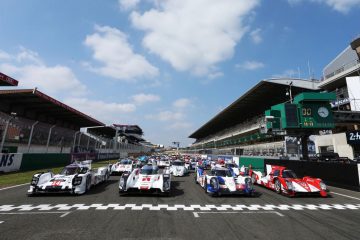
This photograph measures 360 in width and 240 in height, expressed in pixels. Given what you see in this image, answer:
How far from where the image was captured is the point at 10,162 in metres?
19.6

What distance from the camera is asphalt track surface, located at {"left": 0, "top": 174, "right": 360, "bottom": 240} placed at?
5.65 m

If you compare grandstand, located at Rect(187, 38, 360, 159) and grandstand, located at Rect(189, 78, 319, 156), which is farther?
grandstand, located at Rect(189, 78, 319, 156)

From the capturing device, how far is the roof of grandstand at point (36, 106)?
92.4 ft

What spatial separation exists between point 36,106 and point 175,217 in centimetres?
3289

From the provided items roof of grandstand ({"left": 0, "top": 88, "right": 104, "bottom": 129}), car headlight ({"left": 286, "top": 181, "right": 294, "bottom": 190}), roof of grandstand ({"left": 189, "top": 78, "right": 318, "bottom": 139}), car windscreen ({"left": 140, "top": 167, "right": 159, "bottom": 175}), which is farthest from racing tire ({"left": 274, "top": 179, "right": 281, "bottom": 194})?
roof of grandstand ({"left": 0, "top": 88, "right": 104, "bottom": 129})

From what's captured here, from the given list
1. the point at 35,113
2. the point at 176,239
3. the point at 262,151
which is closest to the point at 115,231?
the point at 176,239

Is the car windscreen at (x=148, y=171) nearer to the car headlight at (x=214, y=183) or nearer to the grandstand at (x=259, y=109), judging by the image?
the car headlight at (x=214, y=183)

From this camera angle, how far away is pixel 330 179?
586 inches

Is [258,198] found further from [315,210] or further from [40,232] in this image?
[40,232]

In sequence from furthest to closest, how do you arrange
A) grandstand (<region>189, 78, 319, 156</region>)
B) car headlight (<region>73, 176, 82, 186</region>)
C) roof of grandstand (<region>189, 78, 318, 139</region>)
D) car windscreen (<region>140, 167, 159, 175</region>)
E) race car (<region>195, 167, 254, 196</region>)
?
1. roof of grandstand (<region>189, 78, 318, 139</region>)
2. grandstand (<region>189, 78, 319, 156</region>)
3. car windscreen (<region>140, 167, 159, 175</region>)
4. race car (<region>195, 167, 254, 196</region>)
5. car headlight (<region>73, 176, 82, 186</region>)

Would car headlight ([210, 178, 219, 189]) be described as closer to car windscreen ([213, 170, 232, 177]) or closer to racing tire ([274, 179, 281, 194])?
car windscreen ([213, 170, 232, 177])

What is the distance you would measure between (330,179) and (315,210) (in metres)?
7.64

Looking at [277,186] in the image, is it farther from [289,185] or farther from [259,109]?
[259,109]

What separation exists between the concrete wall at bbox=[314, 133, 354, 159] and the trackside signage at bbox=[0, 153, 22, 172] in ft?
118
